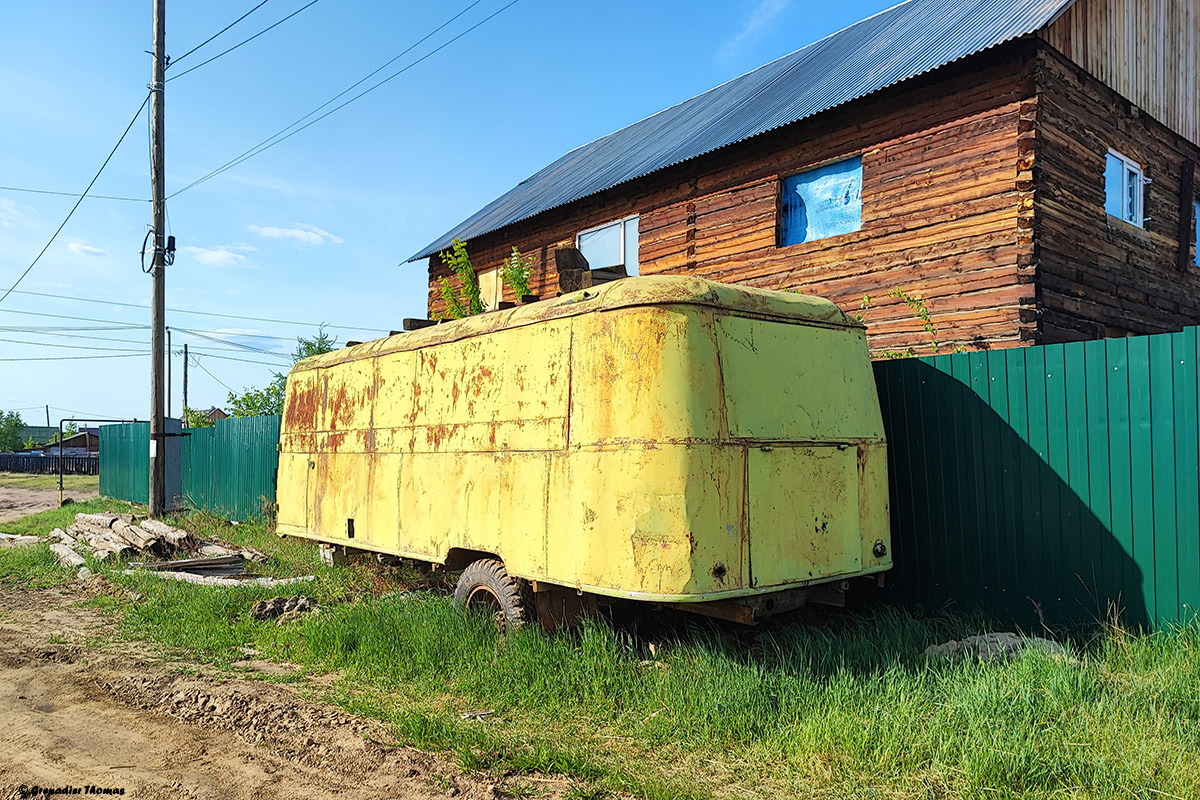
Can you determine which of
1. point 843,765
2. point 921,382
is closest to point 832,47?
point 921,382

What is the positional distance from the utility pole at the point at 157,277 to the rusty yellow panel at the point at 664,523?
12.5m

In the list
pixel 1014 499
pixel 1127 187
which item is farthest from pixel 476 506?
pixel 1127 187

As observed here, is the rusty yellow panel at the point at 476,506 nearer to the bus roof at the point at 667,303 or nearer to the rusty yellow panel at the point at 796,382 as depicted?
the bus roof at the point at 667,303

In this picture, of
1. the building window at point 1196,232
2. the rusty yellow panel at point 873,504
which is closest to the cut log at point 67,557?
the rusty yellow panel at point 873,504

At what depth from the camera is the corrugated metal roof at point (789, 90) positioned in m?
10.7

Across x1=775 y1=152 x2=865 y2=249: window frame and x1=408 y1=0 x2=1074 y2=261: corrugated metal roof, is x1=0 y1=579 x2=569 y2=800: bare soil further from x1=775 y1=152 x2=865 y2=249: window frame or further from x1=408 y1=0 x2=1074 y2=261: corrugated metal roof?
x1=408 y1=0 x2=1074 y2=261: corrugated metal roof

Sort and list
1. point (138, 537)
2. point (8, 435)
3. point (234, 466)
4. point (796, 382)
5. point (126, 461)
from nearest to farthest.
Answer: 1. point (796, 382)
2. point (138, 537)
3. point (234, 466)
4. point (126, 461)
5. point (8, 435)

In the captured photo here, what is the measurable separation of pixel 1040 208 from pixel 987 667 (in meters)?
7.23

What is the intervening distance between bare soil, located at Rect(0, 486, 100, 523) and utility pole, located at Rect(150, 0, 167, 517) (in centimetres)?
654

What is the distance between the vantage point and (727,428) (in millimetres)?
5082

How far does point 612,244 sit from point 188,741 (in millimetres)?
12253

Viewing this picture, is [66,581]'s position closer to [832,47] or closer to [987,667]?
[987,667]

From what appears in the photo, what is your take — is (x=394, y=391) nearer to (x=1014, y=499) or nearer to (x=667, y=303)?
(x=667, y=303)

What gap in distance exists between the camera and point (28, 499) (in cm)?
2519
